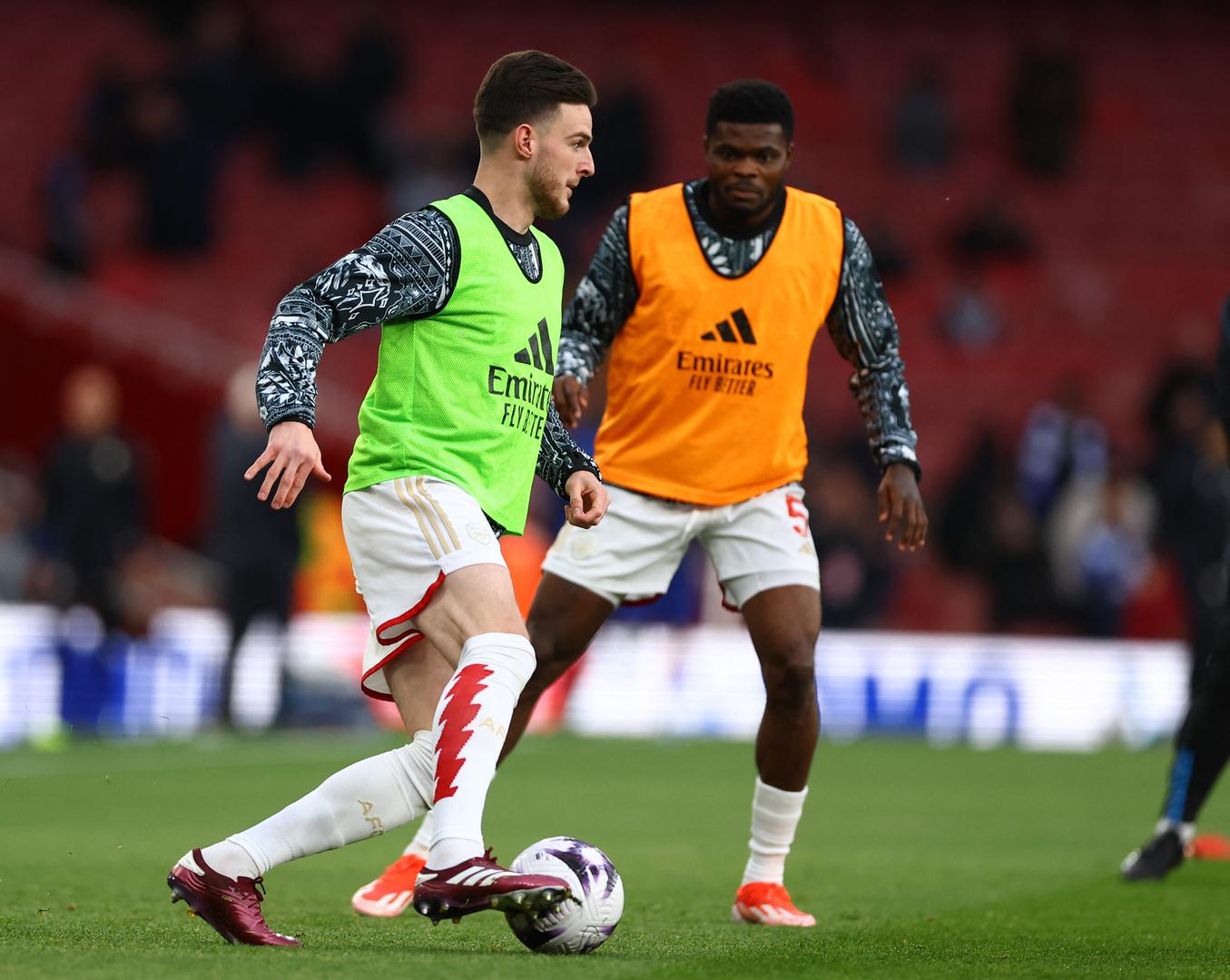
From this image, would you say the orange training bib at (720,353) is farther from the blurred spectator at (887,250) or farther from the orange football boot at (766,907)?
the blurred spectator at (887,250)

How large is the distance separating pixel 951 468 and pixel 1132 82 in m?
7.45

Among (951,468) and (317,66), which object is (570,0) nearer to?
(317,66)

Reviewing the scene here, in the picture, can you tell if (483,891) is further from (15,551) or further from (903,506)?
(15,551)

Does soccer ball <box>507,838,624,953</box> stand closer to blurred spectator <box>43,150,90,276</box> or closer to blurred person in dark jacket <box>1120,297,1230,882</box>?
blurred person in dark jacket <box>1120,297,1230,882</box>

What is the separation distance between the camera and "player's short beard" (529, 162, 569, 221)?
5387 mm

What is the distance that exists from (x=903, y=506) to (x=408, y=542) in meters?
1.88

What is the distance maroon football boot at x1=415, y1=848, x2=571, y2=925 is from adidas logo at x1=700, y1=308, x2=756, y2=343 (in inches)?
87.2

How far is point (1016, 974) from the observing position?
4953mm

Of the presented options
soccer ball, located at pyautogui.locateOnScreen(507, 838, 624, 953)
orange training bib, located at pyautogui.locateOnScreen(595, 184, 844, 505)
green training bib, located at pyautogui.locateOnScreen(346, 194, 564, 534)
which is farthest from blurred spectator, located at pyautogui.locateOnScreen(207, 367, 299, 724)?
soccer ball, located at pyautogui.locateOnScreen(507, 838, 624, 953)

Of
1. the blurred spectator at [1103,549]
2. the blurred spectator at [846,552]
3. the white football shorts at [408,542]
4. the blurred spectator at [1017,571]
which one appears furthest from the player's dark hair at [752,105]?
the blurred spectator at [1103,549]

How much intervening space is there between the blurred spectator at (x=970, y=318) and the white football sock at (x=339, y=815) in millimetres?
17789

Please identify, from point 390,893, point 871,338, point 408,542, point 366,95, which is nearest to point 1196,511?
point 871,338

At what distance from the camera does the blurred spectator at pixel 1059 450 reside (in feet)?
61.9

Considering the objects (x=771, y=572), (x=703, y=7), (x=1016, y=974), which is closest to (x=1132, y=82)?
(x=703, y=7)
